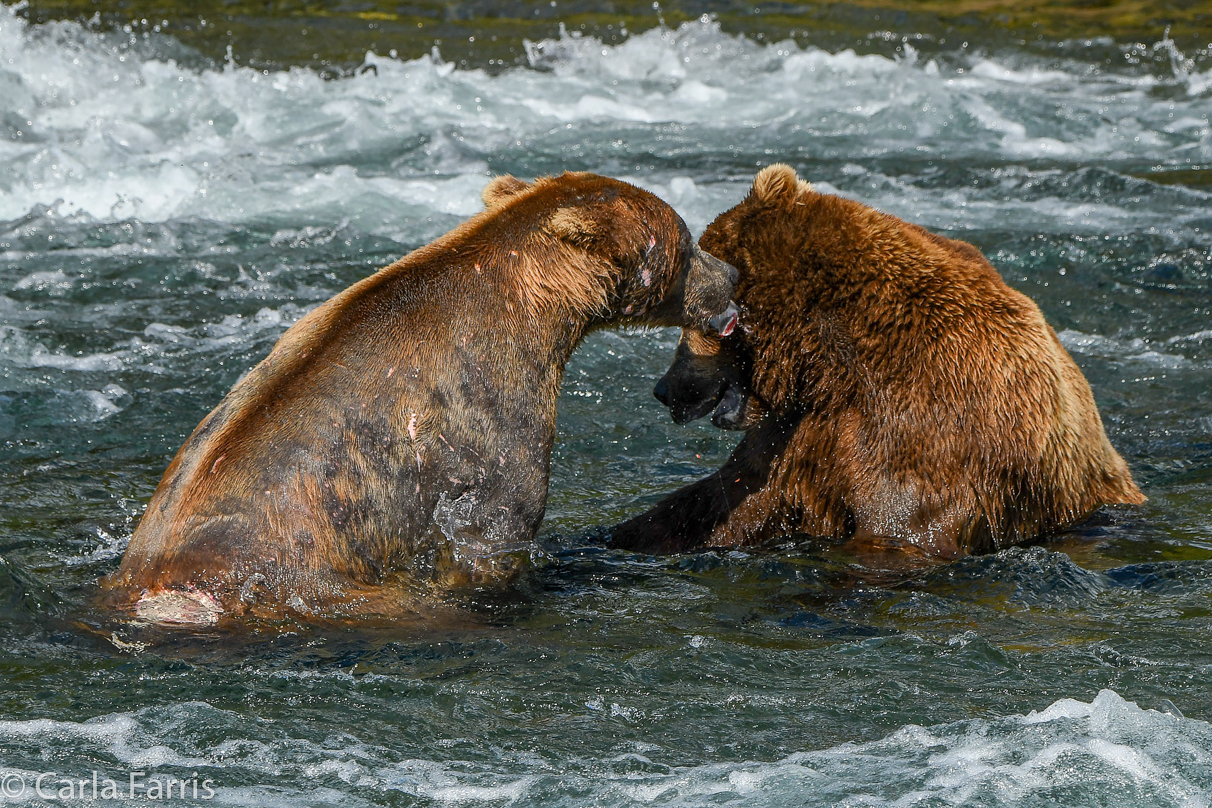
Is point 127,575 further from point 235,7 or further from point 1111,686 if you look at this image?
point 235,7

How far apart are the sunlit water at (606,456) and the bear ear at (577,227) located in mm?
1242

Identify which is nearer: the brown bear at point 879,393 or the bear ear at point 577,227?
the bear ear at point 577,227

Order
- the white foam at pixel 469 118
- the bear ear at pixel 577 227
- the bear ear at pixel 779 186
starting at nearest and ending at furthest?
the bear ear at pixel 577 227 → the bear ear at pixel 779 186 → the white foam at pixel 469 118

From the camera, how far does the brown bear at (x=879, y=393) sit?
16.9ft

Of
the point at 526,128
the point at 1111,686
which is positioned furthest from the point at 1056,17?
the point at 1111,686

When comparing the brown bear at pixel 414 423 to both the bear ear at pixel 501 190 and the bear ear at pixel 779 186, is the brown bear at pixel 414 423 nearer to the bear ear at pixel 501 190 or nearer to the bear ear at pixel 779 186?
the bear ear at pixel 501 190

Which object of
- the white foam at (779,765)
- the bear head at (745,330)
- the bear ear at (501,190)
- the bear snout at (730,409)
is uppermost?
the bear ear at (501,190)

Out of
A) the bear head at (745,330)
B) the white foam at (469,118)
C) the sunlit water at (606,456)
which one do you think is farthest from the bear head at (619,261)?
the white foam at (469,118)

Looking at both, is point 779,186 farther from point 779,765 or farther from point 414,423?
point 779,765

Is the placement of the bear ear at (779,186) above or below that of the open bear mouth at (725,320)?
above

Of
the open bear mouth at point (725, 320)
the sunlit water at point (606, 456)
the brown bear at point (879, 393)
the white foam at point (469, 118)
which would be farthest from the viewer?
the white foam at point (469, 118)

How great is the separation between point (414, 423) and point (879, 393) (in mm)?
1695

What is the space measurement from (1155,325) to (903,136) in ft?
18.1

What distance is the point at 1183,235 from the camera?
1070 centimetres
